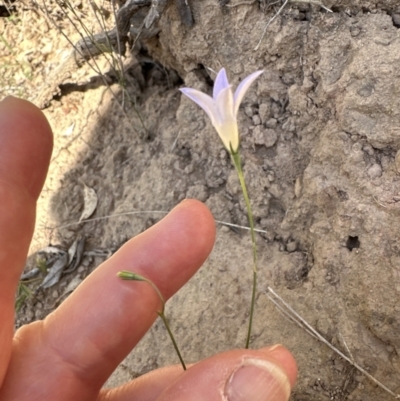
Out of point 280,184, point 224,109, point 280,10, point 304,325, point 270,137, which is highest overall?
point 224,109

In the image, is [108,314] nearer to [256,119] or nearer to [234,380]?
[234,380]

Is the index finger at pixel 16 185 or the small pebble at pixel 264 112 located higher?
the index finger at pixel 16 185

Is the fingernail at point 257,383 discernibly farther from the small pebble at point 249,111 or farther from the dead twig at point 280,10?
the dead twig at point 280,10

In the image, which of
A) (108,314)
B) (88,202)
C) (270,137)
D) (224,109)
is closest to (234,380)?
(108,314)

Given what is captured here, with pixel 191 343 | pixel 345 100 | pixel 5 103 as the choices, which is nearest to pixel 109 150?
pixel 5 103

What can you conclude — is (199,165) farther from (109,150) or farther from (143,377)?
(143,377)

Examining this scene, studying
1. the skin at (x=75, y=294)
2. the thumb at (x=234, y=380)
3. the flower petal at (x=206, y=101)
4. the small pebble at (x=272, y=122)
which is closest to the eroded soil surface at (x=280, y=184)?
the small pebble at (x=272, y=122)
